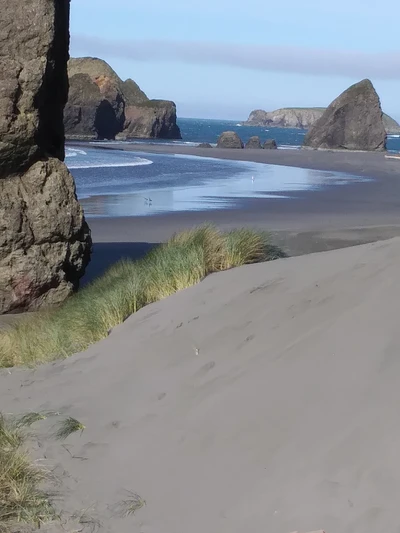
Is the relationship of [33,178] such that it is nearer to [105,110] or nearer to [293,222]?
[293,222]

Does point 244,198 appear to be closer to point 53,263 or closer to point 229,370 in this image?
point 53,263

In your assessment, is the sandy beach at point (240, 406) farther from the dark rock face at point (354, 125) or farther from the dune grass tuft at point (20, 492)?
the dark rock face at point (354, 125)

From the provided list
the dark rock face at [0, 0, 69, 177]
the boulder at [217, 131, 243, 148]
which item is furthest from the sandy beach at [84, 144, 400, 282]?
the boulder at [217, 131, 243, 148]

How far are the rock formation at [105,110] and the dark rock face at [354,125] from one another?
79.0 feet

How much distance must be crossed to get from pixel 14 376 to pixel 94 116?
256 ft

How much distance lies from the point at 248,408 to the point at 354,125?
Result: 62.3 meters

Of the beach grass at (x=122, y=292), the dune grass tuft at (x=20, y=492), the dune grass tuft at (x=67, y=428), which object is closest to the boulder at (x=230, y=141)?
the beach grass at (x=122, y=292)

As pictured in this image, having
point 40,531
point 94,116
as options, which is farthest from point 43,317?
point 94,116

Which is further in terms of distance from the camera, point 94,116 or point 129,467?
point 94,116

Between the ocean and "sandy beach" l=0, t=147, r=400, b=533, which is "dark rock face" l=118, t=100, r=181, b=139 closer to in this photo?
the ocean

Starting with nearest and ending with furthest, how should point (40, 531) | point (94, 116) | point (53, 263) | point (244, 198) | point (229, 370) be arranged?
point (40, 531)
point (229, 370)
point (53, 263)
point (244, 198)
point (94, 116)

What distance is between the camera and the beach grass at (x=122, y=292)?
7473 millimetres

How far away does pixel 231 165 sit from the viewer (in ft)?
125

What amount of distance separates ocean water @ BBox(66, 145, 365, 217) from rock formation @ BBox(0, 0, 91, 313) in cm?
793
